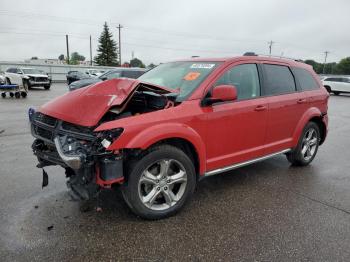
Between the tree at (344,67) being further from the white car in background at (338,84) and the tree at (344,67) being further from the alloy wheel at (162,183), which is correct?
the alloy wheel at (162,183)

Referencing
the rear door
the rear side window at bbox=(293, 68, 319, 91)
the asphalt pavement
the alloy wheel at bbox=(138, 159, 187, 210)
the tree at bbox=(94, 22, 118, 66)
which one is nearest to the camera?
the asphalt pavement

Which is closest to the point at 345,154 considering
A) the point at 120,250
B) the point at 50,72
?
the point at 120,250

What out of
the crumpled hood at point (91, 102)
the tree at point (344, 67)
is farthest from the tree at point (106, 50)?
the crumpled hood at point (91, 102)

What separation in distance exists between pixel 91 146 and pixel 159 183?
2.81 feet

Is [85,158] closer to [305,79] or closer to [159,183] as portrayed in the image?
[159,183]

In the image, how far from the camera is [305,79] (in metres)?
5.29

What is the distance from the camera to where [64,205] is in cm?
363

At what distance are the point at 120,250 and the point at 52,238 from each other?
0.69 meters

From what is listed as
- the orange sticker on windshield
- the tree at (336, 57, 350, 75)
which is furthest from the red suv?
the tree at (336, 57, 350, 75)

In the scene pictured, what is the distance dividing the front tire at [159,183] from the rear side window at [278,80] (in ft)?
6.01

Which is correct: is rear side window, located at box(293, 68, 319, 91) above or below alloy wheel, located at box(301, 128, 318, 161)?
above

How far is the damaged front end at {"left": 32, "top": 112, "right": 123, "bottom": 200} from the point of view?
289cm

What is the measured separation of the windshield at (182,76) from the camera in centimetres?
376

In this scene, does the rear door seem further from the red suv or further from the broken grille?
the broken grille
